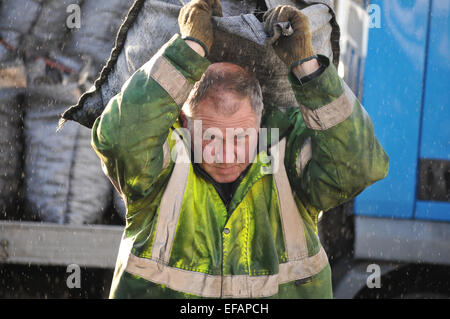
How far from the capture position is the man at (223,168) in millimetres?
1809

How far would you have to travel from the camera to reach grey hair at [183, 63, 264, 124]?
1949mm

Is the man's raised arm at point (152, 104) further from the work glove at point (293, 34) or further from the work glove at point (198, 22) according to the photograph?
the work glove at point (293, 34)

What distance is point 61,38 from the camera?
339cm

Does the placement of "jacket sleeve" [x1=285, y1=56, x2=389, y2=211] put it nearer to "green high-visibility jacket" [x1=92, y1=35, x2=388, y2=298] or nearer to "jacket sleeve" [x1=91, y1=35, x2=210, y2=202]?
"green high-visibility jacket" [x1=92, y1=35, x2=388, y2=298]

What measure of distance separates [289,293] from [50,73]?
210 centimetres

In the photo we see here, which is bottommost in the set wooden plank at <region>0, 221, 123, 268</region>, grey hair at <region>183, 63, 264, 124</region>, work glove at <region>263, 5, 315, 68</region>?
wooden plank at <region>0, 221, 123, 268</region>

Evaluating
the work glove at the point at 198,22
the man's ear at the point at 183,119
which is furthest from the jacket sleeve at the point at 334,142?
the man's ear at the point at 183,119

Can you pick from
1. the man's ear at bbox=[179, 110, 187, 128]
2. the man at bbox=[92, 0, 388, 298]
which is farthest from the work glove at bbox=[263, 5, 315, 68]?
the man's ear at bbox=[179, 110, 187, 128]

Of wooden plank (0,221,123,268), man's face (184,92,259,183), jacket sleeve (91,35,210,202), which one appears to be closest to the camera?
jacket sleeve (91,35,210,202)

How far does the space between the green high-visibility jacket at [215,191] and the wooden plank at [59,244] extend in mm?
1175

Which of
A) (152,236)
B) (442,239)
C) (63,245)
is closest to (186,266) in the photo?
(152,236)

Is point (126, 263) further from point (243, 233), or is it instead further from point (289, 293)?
point (289, 293)

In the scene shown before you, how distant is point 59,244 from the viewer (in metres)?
3.10

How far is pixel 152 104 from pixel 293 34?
1.60 feet
